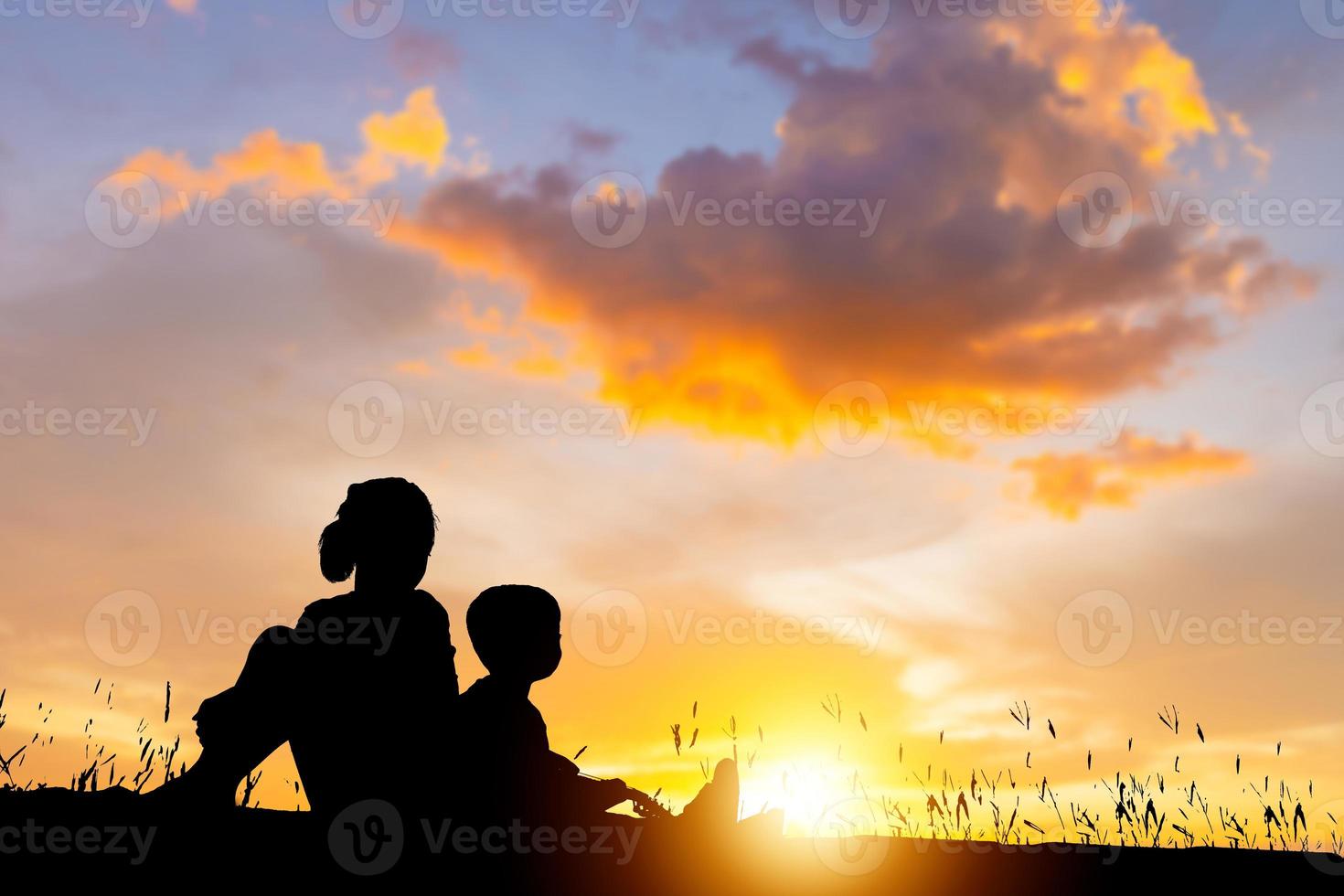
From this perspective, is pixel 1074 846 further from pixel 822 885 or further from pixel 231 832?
pixel 231 832

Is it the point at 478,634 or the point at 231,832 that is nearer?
the point at 231,832

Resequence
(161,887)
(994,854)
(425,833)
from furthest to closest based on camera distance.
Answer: (994,854) < (425,833) < (161,887)

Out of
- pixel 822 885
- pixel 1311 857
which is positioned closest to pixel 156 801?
pixel 822 885

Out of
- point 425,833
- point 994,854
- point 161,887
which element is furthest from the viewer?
point 994,854

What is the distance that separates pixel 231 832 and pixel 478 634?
1.13 metres

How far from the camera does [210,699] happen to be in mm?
3623

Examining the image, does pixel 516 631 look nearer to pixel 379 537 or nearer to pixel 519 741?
pixel 519 741

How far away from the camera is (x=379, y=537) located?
4.14 meters

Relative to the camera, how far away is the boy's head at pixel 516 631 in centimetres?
435

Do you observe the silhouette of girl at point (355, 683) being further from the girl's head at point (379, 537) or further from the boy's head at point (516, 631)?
the boy's head at point (516, 631)

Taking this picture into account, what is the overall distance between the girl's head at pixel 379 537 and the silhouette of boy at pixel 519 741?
0.40 meters

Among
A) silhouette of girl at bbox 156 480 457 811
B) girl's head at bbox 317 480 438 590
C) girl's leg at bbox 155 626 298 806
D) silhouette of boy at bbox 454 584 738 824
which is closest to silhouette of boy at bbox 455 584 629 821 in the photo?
silhouette of boy at bbox 454 584 738 824

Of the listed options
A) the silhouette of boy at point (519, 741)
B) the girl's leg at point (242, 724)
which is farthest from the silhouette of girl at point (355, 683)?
the silhouette of boy at point (519, 741)

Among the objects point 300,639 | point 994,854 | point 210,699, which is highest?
point 300,639
